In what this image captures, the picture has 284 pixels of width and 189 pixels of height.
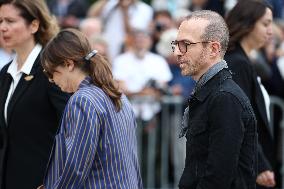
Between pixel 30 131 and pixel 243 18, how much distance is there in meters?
1.77

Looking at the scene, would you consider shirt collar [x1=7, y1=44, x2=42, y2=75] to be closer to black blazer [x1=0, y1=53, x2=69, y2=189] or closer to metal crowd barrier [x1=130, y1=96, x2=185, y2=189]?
black blazer [x1=0, y1=53, x2=69, y2=189]

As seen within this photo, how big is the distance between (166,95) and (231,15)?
364 centimetres

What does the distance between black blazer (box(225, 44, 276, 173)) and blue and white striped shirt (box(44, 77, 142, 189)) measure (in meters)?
1.23

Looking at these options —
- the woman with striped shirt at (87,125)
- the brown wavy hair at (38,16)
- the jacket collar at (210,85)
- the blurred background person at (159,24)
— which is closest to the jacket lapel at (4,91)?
the brown wavy hair at (38,16)

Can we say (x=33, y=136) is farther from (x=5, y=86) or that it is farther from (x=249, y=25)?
(x=249, y=25)

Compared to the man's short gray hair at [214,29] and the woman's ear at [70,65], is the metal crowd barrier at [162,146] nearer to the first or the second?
the woman's ear at [70,65]

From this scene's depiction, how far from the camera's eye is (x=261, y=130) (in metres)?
5.69

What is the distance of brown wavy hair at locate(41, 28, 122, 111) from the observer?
448cm

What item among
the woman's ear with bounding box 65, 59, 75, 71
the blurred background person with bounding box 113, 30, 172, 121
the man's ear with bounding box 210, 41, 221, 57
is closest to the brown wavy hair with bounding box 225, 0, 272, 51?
the woman's ear with bounding box 65, 59, 75, 71

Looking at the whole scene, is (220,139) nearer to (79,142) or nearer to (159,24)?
(79,142)

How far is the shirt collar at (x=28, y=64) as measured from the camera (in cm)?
515

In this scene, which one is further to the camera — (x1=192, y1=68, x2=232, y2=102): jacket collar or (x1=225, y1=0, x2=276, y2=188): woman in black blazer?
(x1=225, y1=0, x2=276, y2=188): woman in black blazer

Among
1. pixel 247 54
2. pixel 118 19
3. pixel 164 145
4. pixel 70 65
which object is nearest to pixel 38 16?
pixel 70 65

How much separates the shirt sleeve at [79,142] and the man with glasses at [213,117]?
526mm
